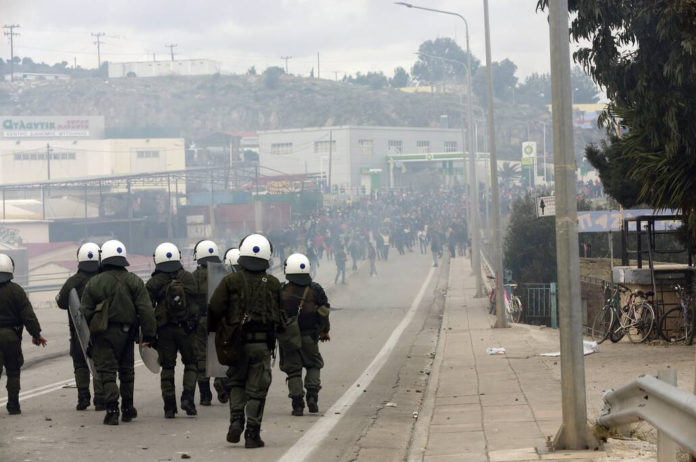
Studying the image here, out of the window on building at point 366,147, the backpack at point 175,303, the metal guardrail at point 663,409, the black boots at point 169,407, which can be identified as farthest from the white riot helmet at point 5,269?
the window on building at point 366,147

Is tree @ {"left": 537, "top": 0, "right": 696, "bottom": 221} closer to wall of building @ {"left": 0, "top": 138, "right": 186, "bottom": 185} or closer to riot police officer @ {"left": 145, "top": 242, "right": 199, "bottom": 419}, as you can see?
riot police officer @ {"left": 145, "top": 242, "right": 199, "bottom": 419}

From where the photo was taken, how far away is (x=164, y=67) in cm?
17850

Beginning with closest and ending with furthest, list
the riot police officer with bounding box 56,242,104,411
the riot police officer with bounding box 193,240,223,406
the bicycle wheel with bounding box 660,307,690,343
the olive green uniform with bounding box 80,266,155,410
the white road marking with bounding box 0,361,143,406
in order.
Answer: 1. the olive green uniform with bounding box 80,266,155,410
2. the riot police officer with bounding box 56,242,104,411
3. the riot police officer with bounding box 193,240,223,406
4. the white road marking with bounding box 0,361,143,406
5. the bicycle wheel with bounding box 660,307,690,343

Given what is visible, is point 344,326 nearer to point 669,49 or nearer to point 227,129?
point 669,49

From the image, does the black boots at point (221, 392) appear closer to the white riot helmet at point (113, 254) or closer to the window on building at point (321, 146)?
the white riot helmet at point (113, 254)

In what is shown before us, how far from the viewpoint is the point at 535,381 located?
13625 mm

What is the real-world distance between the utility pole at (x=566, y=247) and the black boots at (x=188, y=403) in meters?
4.16

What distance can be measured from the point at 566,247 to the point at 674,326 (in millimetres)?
11084

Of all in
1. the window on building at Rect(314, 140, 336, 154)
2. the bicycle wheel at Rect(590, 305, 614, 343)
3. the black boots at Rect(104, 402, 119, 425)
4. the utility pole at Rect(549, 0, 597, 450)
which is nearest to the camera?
the utility pole at Rect(549, 0, 597, 450)

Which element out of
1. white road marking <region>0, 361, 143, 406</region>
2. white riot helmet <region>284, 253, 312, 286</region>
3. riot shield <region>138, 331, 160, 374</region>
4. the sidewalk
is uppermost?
white riot helmet <region>284, 253, 312, 286</region>

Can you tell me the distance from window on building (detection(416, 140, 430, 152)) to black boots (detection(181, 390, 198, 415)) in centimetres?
9961

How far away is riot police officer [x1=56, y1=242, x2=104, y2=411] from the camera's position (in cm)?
1138

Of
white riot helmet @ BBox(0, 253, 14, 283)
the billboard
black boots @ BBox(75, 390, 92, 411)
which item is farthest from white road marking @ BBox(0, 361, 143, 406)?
the billboard

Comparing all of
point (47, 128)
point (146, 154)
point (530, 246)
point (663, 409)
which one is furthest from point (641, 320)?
point (47, 128)
